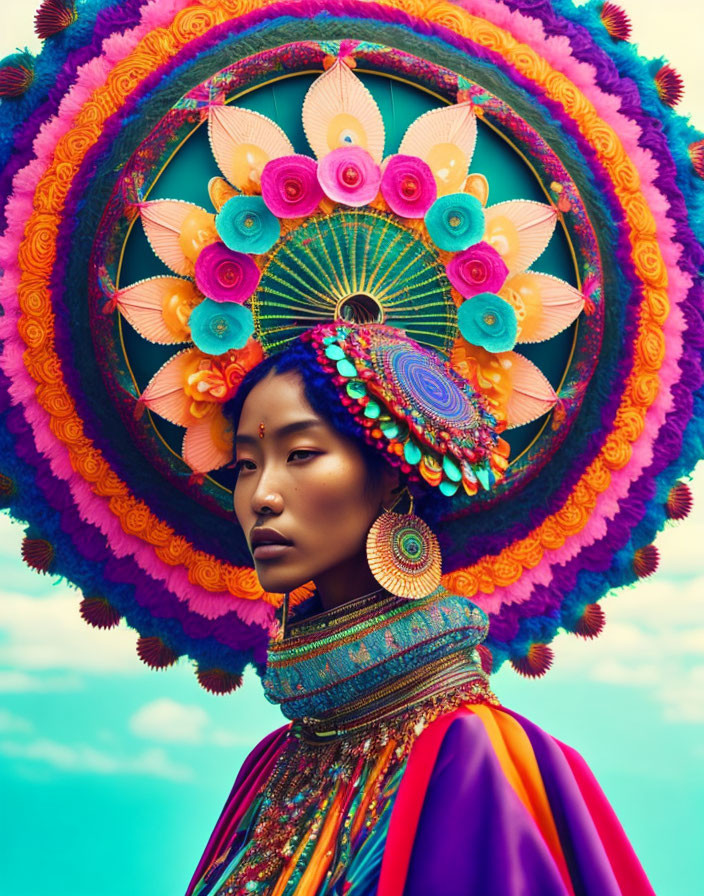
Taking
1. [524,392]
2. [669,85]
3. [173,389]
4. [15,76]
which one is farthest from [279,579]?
[669,85]

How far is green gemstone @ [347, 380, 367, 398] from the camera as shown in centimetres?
283

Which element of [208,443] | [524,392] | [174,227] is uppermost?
[174,227]

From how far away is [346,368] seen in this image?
9.36 feet

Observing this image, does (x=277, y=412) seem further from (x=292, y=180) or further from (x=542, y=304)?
(x=542, y=304)

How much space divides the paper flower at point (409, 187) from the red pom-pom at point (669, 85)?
941mm

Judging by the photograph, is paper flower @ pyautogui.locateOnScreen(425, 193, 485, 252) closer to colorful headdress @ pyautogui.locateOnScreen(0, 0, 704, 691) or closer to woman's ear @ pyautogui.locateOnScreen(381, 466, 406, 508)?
colorful headdress @ pyautogui.locateOnScreen(0, 0, 704, 691)

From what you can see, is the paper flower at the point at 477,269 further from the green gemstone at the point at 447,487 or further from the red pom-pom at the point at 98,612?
the red pom-pom at the point at 98,612

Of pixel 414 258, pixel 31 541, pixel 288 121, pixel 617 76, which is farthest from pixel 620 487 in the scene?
pixel 31 541

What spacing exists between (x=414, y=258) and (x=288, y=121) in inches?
20.6

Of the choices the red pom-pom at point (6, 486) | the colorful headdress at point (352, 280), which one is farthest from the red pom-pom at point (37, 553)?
the red pom-pom at point (6, 486)

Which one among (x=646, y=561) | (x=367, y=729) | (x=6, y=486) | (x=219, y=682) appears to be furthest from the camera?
(x=219, y=682)

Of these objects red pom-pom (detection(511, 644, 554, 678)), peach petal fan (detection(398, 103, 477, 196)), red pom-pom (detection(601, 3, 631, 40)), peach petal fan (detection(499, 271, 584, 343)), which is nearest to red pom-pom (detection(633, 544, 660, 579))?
red pom-pom (detection(511, 644, 554, 678))

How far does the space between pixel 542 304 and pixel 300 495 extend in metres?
0.96

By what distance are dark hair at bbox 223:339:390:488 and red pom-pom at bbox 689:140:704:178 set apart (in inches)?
55.9
